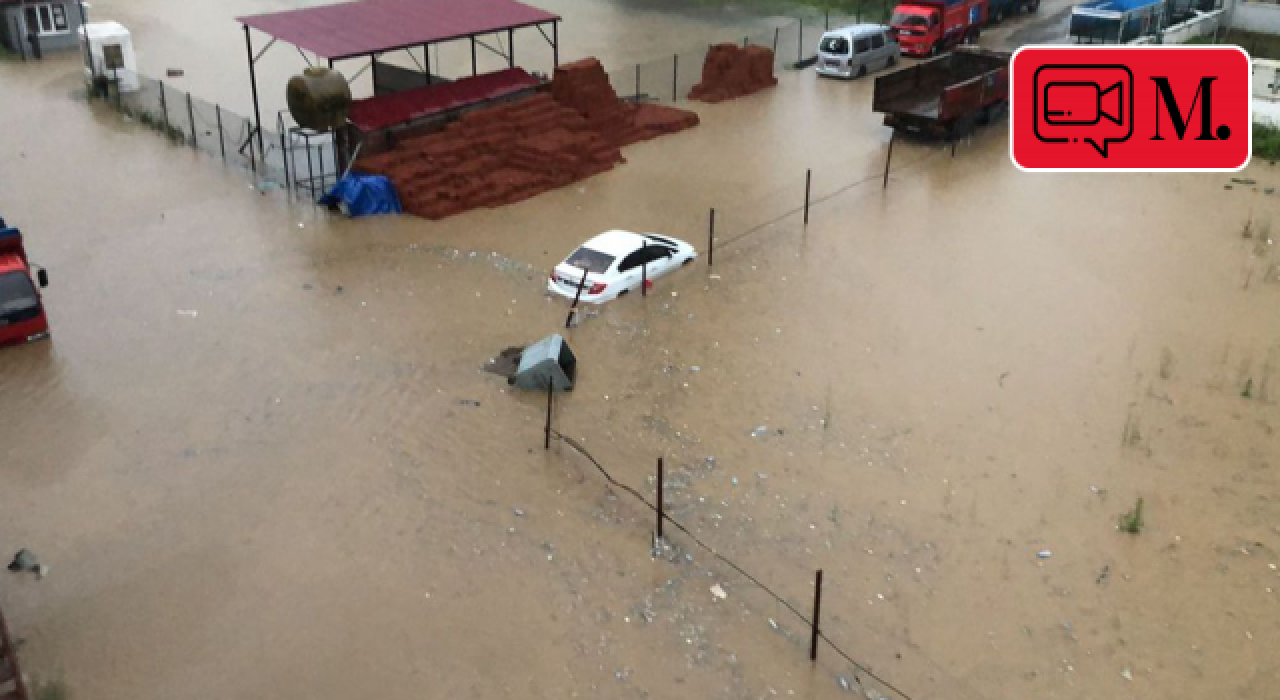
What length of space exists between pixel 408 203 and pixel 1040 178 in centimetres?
1467

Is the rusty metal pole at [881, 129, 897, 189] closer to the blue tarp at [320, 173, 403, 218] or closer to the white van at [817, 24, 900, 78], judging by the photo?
the white van at [817, 24, 900, 78]

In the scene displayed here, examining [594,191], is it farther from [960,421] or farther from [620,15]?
[620,15]

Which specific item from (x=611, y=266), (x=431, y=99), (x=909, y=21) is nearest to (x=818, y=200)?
(x=611, y=266)

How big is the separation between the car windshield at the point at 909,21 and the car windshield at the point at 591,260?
76.6 feet

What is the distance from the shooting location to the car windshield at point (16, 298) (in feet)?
57.1

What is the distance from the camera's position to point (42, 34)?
3744 cm

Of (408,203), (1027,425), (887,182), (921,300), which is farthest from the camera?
(887,182)

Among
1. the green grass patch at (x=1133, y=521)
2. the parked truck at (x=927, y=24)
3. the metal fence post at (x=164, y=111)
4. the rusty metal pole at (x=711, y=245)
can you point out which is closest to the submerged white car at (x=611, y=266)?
the rusty metal pole at (x=711, y=245)

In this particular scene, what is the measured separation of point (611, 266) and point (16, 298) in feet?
30.7

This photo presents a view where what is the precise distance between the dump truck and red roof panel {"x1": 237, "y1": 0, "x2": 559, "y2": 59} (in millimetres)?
9127

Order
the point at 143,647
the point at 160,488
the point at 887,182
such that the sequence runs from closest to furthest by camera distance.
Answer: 1. the point at 143,647
2. the point at 160,488
3. the point at 887,182

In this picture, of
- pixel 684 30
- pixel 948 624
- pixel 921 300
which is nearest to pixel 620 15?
pixel 684 30

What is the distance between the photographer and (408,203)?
23.8m
